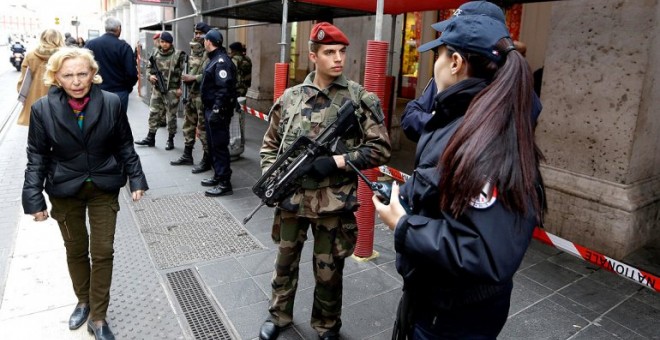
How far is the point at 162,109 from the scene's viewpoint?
845cm

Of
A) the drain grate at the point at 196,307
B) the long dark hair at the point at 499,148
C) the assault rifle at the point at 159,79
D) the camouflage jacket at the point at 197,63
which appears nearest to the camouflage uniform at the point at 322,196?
the drain grate at the point at 196,307

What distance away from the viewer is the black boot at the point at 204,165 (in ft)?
23.2

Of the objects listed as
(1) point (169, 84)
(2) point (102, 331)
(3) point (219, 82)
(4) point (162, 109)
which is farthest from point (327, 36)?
(4) point (162, 109)

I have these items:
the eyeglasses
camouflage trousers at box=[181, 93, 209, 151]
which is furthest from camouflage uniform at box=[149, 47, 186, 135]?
the eyeglasses

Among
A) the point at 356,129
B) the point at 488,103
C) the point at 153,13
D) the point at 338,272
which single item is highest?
the point at 153,13

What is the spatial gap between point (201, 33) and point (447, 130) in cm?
657

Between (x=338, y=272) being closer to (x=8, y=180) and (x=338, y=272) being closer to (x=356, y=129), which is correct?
(x=356, y=129)

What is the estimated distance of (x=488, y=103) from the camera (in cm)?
137

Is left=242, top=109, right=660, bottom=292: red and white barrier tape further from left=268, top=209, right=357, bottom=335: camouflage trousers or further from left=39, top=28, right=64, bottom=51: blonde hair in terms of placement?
left=39, top=28, right=64, bottom=51: blonde hair

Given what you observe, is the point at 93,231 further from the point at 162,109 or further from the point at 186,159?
the point at 162,109

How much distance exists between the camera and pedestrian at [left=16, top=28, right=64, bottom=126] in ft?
16.1

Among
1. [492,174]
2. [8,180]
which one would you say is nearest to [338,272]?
[492,174]

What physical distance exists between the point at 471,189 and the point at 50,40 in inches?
200

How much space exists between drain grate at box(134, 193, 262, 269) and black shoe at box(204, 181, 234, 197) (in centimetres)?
9
